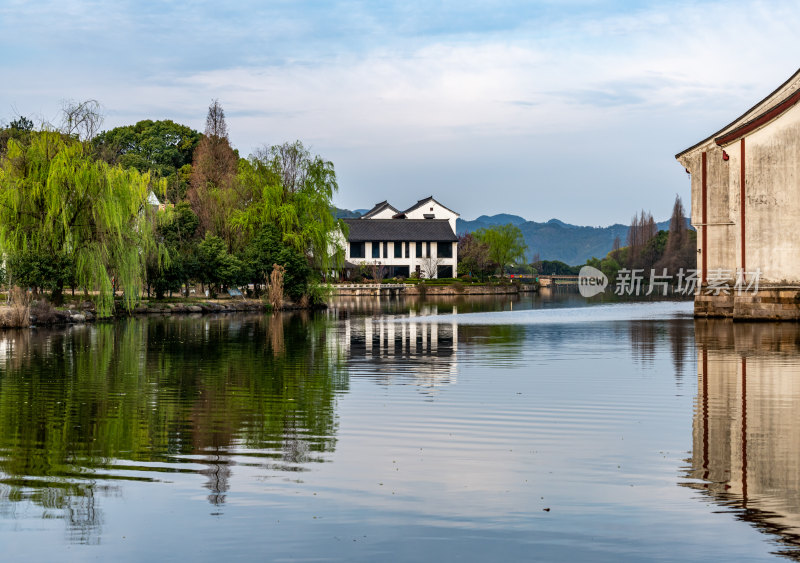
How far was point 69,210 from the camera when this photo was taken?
113 ft

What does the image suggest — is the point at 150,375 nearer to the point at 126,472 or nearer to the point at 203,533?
the point at 126,472

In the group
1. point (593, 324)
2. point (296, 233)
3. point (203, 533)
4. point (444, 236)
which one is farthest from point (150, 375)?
point (444, 236)

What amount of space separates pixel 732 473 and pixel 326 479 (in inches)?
138

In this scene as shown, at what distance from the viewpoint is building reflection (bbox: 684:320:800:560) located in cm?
696

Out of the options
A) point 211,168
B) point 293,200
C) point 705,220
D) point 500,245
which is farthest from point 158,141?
point 705,220

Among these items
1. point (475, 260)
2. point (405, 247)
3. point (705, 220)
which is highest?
point (405, 247)

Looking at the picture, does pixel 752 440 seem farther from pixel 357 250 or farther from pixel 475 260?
pixel 357 250

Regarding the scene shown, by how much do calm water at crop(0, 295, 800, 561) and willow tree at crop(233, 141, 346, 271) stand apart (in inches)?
1300

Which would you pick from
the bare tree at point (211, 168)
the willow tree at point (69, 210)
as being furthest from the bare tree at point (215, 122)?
the willow tree at point (69, 210)

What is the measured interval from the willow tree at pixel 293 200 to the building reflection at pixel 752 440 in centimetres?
3438

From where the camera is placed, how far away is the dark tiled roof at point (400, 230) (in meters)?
102

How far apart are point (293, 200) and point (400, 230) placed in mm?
48804

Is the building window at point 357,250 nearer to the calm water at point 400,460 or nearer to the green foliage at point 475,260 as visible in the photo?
the green foliage at point 475,260

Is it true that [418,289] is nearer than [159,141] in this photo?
Yes
